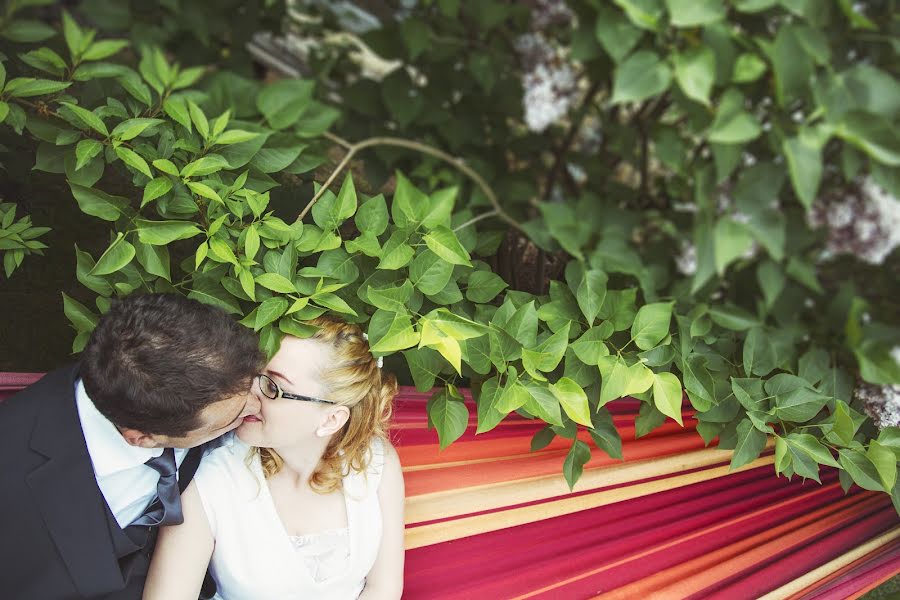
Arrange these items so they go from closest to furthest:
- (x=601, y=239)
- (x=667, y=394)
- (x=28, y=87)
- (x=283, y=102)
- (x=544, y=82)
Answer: (x=28, y=87) < (x=667, y=394) < (x=601, y=239) < (x=283, y=102) < (x=544, y=82)

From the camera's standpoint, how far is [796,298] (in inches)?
36.4

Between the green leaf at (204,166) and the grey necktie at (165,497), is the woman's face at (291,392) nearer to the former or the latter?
the grey necktie at (165,497)

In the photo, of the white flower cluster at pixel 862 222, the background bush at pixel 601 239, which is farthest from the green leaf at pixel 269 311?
the white flower cluster at pixel 862 222

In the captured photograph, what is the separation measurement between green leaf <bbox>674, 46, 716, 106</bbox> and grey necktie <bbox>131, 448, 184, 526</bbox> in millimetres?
878

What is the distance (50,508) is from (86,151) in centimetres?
48

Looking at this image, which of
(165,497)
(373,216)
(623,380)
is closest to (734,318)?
(623,380)

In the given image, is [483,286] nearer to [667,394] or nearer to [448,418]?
[448,418]

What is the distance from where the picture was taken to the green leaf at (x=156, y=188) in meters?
0.86

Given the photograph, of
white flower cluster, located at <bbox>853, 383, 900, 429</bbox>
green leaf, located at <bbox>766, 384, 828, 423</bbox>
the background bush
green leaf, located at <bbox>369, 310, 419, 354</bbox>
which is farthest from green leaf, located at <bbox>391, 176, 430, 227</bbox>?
white flower cluster, located at <bbox>853, 383, 900, 429</bbox>

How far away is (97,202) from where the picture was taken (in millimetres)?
896

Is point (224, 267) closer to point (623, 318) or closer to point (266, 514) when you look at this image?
point (266, 514)

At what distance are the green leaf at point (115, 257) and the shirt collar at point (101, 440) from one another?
0.16 meters

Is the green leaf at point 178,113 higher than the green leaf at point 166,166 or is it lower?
higher

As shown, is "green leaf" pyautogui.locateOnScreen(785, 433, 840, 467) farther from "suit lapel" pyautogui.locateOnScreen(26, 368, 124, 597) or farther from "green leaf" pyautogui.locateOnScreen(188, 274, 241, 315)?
"suit lapel" pyautogui.locateOnScreen(26, 368, 124, 597)
